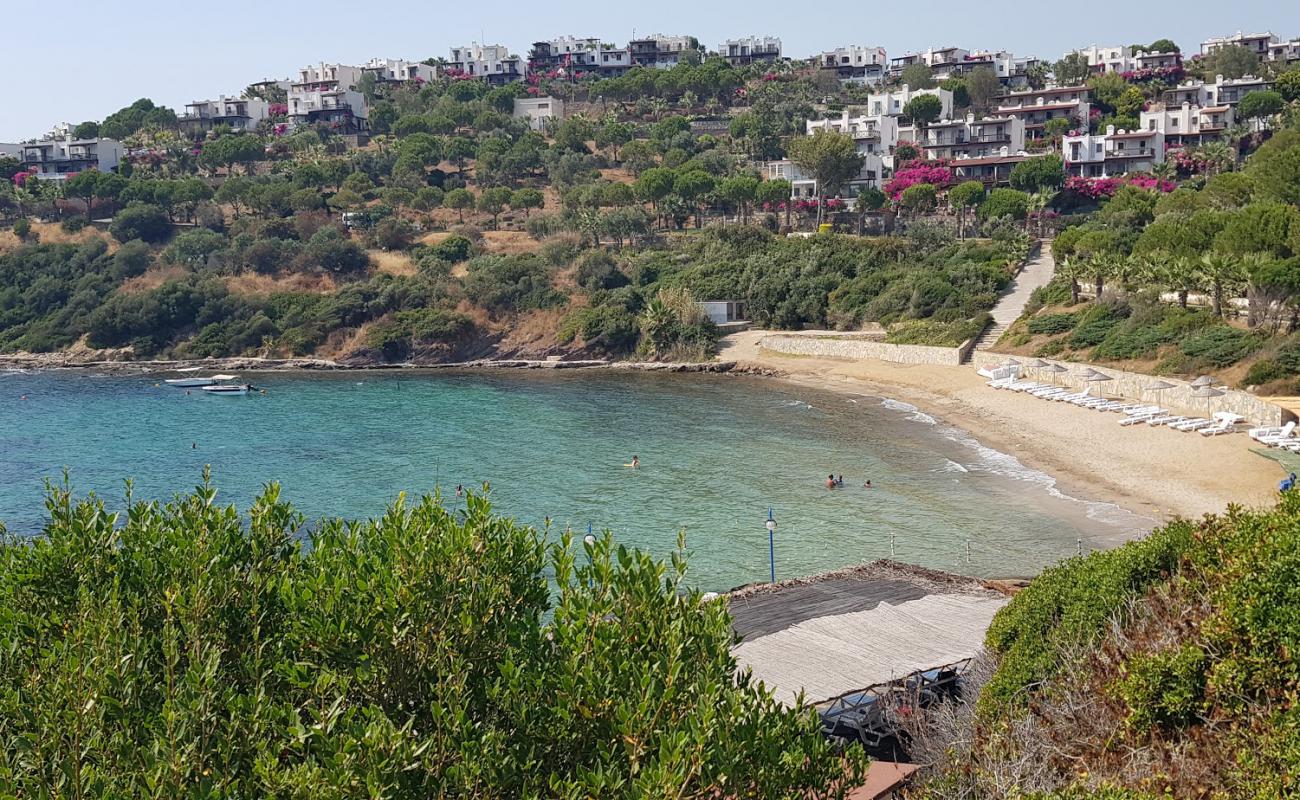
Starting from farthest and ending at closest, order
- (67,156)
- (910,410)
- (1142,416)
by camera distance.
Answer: (67,156) < (910,410) < (1142,416)

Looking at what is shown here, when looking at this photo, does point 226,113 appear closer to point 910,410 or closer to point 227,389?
point 227,389

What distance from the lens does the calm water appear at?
31.2 meters

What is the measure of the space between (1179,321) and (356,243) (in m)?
61.0

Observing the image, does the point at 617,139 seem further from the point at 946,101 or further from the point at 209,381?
the point at 209,381

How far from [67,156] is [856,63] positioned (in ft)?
340

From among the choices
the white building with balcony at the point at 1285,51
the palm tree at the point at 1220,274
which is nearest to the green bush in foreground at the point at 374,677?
the palm tree at the point at 1220,274

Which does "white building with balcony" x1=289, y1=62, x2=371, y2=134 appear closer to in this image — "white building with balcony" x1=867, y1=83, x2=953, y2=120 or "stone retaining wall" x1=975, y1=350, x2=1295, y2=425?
"white building with balcony" x1=867, y1=83, x2=953, y2=120

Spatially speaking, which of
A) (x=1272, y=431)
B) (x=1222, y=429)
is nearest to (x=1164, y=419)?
(x=1222, y=429)

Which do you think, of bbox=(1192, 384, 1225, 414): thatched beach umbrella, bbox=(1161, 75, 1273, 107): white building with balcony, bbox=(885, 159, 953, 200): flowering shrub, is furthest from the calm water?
bbox=(1161, 75, 1273, 107): white building with balcony

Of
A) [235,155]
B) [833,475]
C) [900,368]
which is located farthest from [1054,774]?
[235,155]

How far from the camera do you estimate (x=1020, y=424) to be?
146 ft

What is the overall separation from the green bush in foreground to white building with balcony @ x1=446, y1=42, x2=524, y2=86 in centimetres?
15330

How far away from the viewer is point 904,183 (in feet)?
294

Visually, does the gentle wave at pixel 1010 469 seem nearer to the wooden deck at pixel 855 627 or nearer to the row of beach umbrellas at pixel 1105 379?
the row of beach umbrellas at pixel 1105 379
